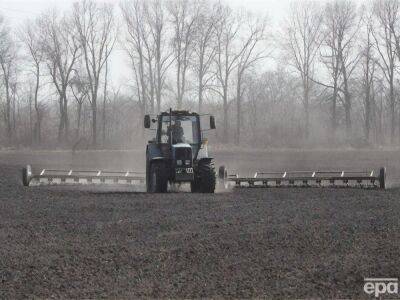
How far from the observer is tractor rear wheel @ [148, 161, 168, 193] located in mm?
18906

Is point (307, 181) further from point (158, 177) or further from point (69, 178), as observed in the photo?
point (69, 178)

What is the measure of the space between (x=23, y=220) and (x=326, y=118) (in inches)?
2126

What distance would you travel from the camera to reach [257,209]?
15336 millimetres

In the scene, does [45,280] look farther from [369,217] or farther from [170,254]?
[369,217]

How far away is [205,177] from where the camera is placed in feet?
63.2

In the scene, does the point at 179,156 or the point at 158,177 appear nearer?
the point at 179,156

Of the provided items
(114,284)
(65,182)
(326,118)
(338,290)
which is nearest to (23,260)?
(114,284)

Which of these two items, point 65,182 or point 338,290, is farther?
point 65,182

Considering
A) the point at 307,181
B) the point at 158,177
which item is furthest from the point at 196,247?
the point at 307,181

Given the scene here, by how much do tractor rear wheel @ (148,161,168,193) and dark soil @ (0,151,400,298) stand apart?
164 cm

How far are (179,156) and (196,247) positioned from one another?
8478 mm

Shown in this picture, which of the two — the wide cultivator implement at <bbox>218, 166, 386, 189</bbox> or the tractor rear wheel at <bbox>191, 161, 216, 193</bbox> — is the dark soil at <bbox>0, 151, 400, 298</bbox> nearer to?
the tractor rear wheel at <bbox>191, 161, 216, 193</bbox>

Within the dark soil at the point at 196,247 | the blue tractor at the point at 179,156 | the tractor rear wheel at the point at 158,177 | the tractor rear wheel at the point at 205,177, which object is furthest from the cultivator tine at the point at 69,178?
the dark soil at the point at 196,247

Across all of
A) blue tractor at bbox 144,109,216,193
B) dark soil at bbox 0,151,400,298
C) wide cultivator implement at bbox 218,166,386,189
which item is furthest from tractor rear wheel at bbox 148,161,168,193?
wide cultivator implement at bbox 218,166,386,189
